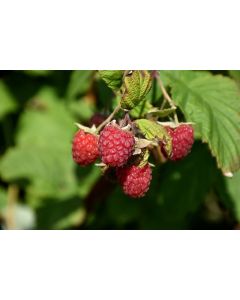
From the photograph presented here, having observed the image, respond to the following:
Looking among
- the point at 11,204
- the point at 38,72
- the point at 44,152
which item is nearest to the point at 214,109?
the point at 44,152

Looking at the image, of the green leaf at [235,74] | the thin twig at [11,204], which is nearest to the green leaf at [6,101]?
the thin twig at [11,204]

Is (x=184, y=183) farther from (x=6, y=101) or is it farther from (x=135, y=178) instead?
(x=6, y=101)

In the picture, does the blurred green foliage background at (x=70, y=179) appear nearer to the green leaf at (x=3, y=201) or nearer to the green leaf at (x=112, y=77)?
the green leaf at (x=3, y=201)

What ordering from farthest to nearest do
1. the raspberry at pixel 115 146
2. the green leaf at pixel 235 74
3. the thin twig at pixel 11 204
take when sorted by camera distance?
the thin twig at pixel 11 204
the green leaf at pixel 235 74
the raspberry at pixel 115 146

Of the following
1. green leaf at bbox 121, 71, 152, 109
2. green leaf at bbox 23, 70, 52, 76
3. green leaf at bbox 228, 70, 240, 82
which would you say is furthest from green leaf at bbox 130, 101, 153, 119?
green leaf at bbox 23, 70, 52, 76

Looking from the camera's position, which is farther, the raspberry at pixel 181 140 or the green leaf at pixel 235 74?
the green leaf at pixel 235 74

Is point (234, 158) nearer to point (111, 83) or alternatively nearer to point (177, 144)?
point (177, 144)

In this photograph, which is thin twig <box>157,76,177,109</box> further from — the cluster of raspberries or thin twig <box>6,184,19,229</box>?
thin twig <box>6,184,19,229</box>
